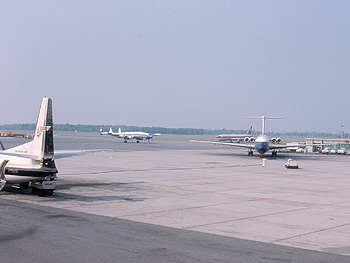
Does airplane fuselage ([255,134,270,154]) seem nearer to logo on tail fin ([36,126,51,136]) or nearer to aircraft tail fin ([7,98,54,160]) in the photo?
aircraft tail fin ([7,98,54,160])

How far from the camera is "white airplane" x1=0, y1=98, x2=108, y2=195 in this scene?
2217cm

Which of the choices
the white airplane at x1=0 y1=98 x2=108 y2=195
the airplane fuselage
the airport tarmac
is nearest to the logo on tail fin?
the white airplane at x1=0 y1=98 x2=108 y2=195

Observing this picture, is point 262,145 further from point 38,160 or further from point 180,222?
point 180,222

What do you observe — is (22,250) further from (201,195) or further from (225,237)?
(201,195)

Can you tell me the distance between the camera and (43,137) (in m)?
22.8

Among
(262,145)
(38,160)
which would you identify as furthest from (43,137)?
(262,145)

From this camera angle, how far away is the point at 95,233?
14.9 metres

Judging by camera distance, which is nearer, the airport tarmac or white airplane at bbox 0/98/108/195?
the airport tarmac

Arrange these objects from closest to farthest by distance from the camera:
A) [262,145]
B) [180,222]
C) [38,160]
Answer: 1. [180,222]
2. [38,160]
3. [262,145]

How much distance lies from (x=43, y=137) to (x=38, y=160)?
125 cm

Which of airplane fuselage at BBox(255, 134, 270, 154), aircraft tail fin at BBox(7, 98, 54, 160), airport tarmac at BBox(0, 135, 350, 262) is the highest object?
aircraft tail fin at BBox(7, 98, 54, 160)

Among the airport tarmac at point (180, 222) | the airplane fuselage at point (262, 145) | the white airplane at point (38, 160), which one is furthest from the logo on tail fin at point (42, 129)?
the airplane fuselage at point (262, 145)

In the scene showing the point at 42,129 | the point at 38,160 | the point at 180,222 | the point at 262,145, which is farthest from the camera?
the point at 262,145

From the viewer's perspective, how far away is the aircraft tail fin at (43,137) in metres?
22.6
